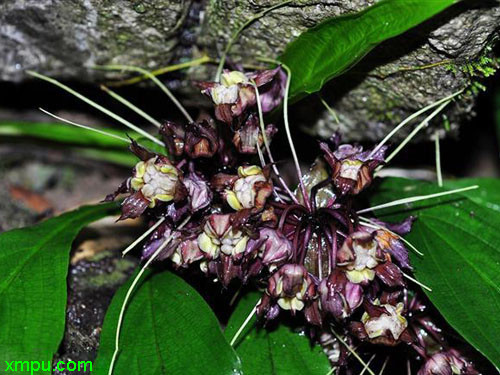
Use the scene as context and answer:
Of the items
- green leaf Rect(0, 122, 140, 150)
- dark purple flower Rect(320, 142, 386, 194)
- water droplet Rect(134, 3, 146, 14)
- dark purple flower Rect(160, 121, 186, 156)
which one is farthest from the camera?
green leaf Rect(0, 122, 140, 150)

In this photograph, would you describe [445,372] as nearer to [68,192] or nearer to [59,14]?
[59,14]

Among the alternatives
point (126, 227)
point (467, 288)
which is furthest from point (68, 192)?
point (467, 288)

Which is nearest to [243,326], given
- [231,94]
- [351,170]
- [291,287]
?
[291,287]

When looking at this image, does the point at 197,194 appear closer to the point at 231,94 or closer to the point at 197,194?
the point at 197,194

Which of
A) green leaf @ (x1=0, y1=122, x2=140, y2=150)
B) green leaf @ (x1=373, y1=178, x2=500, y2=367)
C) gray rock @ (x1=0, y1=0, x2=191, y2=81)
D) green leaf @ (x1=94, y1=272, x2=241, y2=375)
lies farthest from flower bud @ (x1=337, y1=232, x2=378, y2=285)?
green leaf @ (x1=0, y1=122, x2=140, y2=150)

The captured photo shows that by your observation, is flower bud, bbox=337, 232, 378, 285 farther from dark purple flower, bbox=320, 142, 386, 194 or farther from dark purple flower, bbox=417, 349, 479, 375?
dark purple flower, bbox=417, 349, 479, 375

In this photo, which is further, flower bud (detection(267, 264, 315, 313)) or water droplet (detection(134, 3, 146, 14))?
water droplet (detection(134, 3, 146, 14))
